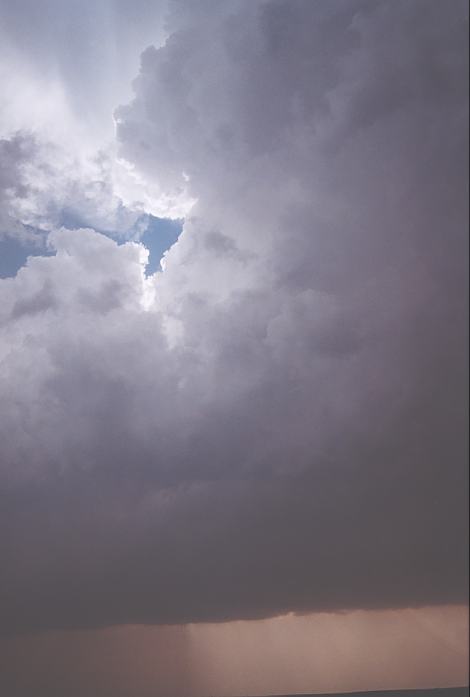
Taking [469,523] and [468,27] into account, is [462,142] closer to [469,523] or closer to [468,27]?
[468,27]

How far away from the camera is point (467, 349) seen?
943 cm

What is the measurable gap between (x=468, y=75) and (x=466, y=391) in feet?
21.1

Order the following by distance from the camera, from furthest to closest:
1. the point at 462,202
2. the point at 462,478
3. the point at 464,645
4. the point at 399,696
Result: the point at 399,696, the point at 462,202, the point at 462,478, the point at 464,645

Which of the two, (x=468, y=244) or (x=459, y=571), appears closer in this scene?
(x=459, y=571)

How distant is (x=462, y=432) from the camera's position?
30.7 ft

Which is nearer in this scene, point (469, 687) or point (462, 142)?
point (469, 687)

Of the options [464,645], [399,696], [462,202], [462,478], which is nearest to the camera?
[464,645]

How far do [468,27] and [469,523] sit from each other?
987 cm

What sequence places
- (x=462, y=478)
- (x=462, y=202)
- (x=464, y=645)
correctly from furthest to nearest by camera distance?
(x=462, y=202) < (x=462, y=478) < (x=464, y=645)

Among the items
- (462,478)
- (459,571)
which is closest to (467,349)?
(462,478)

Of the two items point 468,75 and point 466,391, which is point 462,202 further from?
point 466,391

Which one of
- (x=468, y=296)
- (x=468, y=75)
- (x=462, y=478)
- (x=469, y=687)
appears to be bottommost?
(x=469, y=687)

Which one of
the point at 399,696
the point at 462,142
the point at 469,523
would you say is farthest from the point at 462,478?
the point at 399,696

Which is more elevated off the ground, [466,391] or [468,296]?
[468,296]
